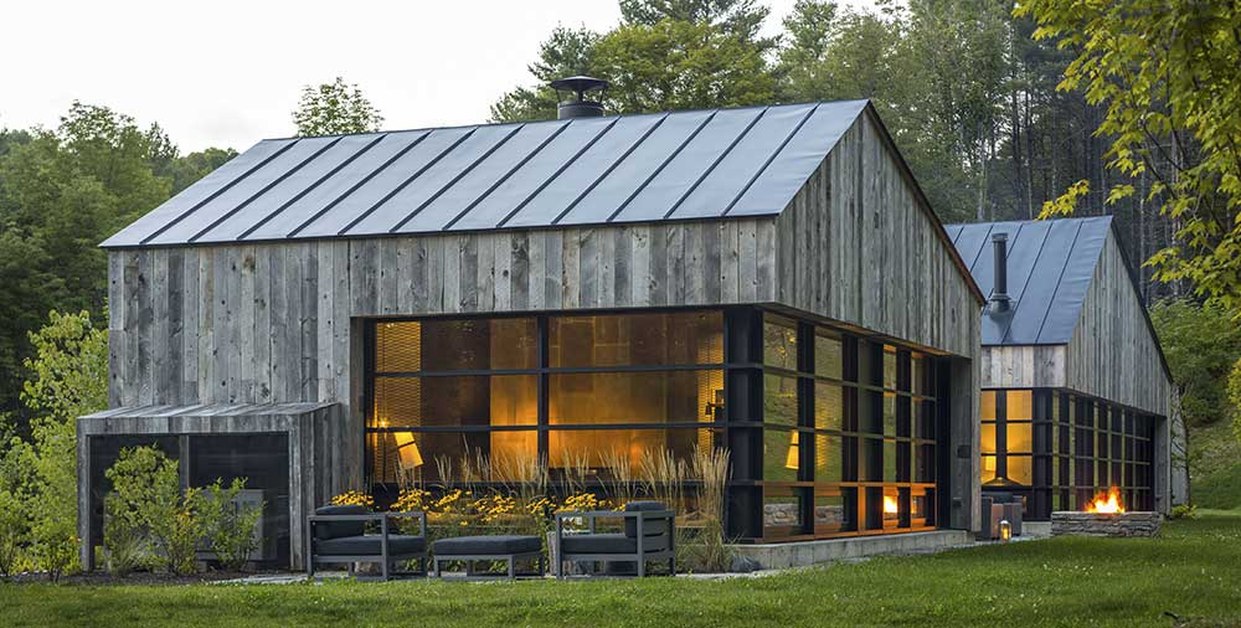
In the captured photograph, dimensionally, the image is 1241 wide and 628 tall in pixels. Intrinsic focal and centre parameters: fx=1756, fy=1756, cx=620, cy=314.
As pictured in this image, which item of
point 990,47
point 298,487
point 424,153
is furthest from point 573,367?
point 990,47

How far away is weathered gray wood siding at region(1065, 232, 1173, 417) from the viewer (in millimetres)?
28766

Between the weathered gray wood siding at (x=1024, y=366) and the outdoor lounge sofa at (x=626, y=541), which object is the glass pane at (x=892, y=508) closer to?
the outdoor lounge sofa at (x=626, y=541)

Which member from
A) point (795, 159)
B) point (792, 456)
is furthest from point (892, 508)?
point (795, 159)

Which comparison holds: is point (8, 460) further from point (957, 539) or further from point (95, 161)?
point (95, 161)

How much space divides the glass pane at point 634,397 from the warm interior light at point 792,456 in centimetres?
120

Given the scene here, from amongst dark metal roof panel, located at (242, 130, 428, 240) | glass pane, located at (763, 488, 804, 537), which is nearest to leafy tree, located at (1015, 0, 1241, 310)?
glass pane, located at (763, 488, 804, 537)

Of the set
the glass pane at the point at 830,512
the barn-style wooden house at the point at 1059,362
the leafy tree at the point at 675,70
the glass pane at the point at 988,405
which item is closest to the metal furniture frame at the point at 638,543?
the glass pane at the point at 830,512

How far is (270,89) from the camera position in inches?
1986

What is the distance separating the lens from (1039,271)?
29.8m

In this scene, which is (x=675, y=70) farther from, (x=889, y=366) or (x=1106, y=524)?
(x=889, y=366)

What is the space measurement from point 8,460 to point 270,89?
3243cm

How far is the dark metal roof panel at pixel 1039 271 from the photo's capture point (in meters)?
28.0

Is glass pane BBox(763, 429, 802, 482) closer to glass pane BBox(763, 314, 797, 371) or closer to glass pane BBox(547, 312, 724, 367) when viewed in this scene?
glass pane BBox(763, 314, 797, 371)

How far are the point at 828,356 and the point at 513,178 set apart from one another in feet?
12.5
